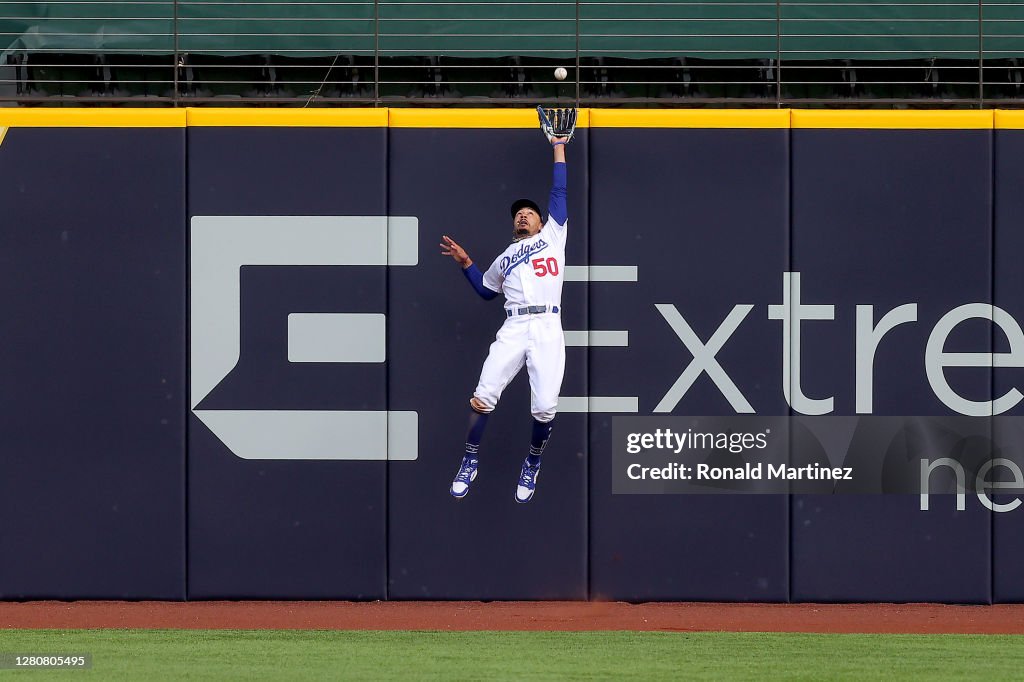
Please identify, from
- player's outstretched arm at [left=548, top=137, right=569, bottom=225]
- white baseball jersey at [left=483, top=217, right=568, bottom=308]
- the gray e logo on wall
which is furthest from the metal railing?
white baseball jersey at [left=483, top=217, right=568, bottom=308]

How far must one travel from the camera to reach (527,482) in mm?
8125

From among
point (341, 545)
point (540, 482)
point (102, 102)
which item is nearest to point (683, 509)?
point (540, 482)

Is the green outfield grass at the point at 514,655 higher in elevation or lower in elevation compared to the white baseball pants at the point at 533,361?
lower

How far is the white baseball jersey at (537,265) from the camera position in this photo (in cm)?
795

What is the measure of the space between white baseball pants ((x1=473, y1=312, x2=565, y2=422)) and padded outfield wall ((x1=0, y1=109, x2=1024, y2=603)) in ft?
0.71

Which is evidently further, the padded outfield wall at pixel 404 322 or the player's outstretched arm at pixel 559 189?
the padded outfield wall at pixel 404 322

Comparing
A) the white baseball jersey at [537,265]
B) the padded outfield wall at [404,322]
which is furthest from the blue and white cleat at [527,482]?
the white baseball jersey at [537,265]

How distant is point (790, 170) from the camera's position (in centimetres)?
817

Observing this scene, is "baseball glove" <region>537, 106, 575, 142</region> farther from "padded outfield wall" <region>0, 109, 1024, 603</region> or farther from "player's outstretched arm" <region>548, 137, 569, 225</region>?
"padded outfield wall" <region>0, 109, 1024, 603</region>

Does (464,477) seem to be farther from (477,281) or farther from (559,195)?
(559,195)

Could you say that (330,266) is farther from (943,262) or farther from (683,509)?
(943,262)

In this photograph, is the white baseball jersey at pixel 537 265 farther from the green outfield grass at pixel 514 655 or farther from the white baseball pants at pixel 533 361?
the green outfield grass at pixel 514 655

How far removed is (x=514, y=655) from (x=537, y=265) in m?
2.46

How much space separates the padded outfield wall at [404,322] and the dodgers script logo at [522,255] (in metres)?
0.27
